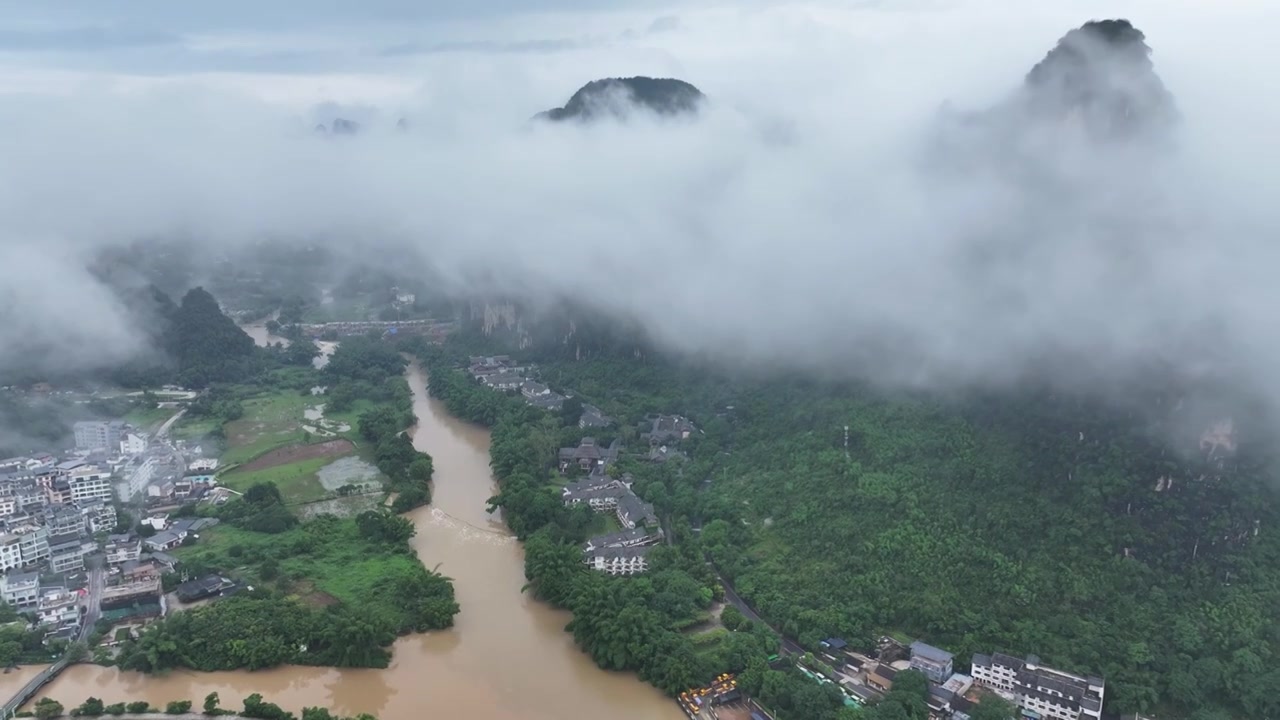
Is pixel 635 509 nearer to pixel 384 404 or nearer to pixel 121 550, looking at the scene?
pixel 121 550

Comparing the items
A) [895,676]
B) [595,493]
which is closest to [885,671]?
[895,676]

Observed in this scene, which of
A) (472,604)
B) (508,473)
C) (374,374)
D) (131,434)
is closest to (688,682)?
(472,604)

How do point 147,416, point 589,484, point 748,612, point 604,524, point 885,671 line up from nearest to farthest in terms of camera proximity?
point 885,671
point 748,612
point 604,524
point 589,484
point 147,416

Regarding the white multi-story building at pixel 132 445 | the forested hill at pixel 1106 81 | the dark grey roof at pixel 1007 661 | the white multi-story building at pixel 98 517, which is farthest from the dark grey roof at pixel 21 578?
the forested hill at pixel 1106 81

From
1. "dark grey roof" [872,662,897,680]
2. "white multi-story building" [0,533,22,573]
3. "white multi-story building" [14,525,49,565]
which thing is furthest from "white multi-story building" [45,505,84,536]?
"dark grey roof" [872,662,897,680]

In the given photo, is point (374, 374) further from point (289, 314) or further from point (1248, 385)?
point (1248, 385)

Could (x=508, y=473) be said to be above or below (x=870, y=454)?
below

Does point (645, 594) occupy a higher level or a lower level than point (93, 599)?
higher
